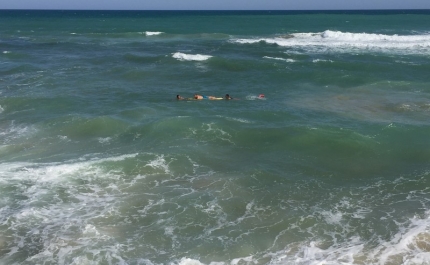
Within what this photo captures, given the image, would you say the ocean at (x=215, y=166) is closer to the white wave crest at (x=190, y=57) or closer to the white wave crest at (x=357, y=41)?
the white wave crest at (x=190, y=57)

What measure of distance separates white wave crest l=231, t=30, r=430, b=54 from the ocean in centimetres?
1277

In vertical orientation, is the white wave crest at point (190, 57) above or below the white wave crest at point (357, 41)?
below

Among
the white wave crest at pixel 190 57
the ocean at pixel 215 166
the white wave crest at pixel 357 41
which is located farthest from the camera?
the white wave crest at pixel 357 41

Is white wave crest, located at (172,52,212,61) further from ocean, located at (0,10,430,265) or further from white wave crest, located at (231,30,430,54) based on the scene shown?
white wave crest, located at (231,30,430,54)

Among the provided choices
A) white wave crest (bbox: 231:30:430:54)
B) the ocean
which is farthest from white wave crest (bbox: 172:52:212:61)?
white wave crest (bbox: 231:30:430:54)

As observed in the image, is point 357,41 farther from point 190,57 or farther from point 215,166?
point 215,166

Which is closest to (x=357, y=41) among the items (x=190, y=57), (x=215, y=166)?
(x=190, y=57)

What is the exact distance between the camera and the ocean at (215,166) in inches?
482

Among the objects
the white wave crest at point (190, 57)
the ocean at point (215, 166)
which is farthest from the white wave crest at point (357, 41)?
the ocean at point (215, 166)

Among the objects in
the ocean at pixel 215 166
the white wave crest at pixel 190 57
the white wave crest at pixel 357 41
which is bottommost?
the ocean at pixel 215 166

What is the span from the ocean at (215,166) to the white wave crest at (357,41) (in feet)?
41.9

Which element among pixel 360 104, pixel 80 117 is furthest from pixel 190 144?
pixel 360 104

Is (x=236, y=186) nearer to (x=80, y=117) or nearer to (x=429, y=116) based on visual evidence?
(x=80, y=117)

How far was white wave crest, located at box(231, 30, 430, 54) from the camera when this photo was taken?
4684 centimetres
